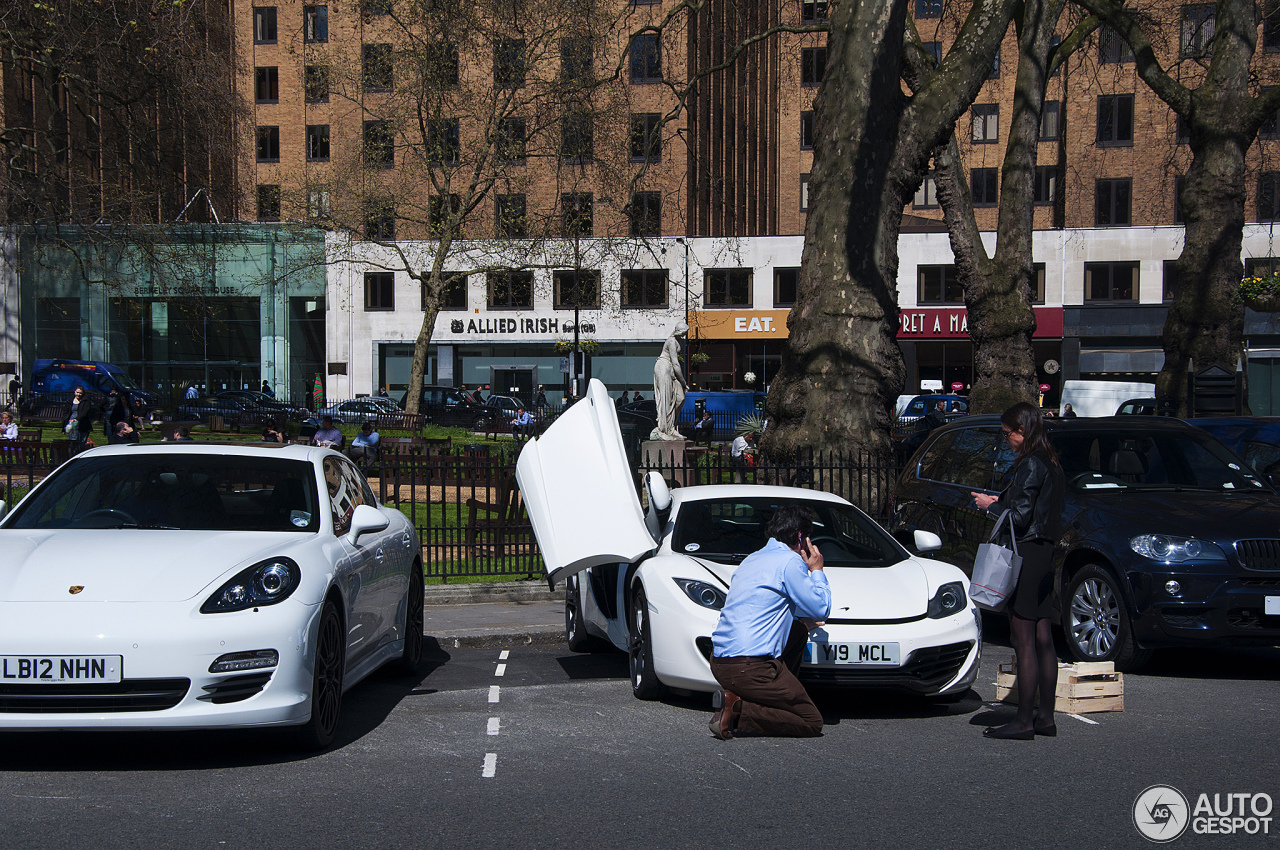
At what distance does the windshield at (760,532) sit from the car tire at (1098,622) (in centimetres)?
140

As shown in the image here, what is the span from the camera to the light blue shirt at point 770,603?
19.2 ft

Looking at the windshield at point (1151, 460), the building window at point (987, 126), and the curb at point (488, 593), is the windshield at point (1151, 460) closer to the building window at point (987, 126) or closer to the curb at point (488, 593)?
the curb at point (488, 593)

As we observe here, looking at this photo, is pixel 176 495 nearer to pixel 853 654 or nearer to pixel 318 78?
pixel 853 654

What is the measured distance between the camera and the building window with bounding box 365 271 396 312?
52.6 m

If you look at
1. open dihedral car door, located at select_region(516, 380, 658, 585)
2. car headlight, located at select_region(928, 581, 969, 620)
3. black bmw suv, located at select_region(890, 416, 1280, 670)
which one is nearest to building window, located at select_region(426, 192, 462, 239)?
black bmw suv, located at select_region(890, 416, 1280, 670)

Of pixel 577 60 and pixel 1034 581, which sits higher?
pixel 577 60

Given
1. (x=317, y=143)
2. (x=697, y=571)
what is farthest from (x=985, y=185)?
(x=697, y=571)

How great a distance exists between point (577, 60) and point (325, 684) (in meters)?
24.9

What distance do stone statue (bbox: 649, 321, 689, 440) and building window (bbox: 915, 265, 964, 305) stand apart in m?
35.1

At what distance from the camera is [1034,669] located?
237 inches

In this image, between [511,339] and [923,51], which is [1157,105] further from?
[923,51]

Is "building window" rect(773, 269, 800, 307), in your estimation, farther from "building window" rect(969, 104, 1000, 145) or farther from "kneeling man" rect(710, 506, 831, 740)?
"kneeling man" rect(710, 506, 831, 740)

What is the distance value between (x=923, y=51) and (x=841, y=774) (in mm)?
16138

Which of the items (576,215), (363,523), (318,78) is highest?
(318,78)
